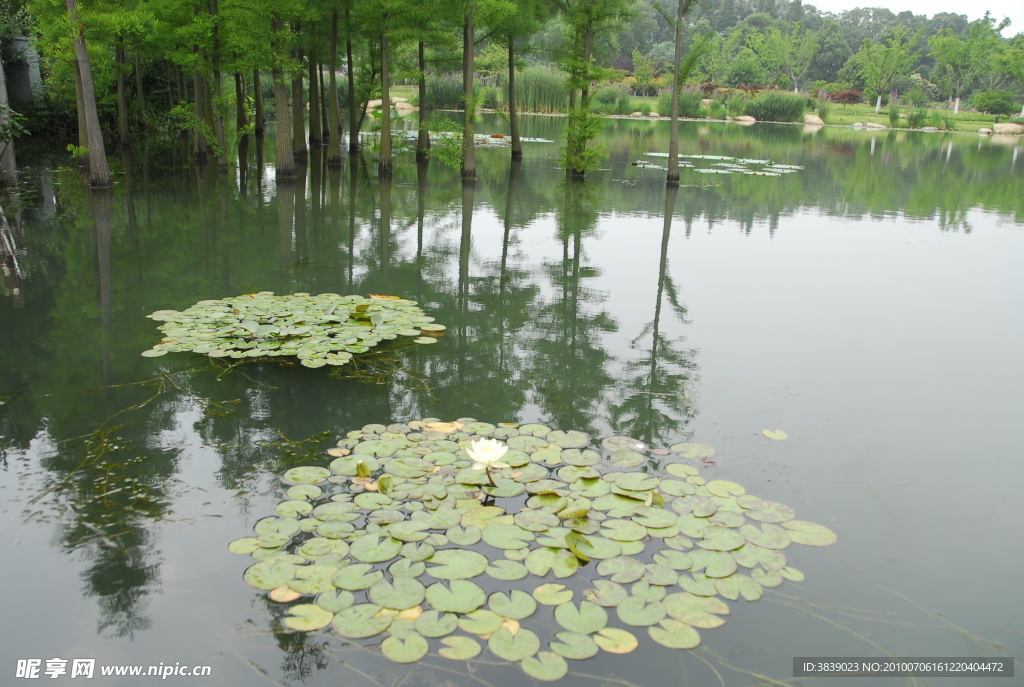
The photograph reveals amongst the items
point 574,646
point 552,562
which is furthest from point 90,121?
point 574,646

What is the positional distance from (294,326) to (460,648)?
14.0 ft

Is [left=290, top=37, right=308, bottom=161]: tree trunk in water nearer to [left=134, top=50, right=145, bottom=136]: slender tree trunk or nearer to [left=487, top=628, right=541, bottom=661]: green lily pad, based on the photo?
[left=134, top=50, right=145, bottom=136]: slender tree trunk

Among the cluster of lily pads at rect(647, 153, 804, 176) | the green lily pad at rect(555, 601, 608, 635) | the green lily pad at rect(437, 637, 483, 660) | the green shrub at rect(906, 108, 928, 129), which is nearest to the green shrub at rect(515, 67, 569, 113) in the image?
the cluster of lily pads at rect(647, 153, 804, 176)

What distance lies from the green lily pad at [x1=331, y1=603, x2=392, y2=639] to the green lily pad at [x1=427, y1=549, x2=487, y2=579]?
0.35 meters

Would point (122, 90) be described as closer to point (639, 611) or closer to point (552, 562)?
point (552, 562)

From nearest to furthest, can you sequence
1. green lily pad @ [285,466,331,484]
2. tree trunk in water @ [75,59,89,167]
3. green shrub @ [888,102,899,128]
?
green lily pad @ [285,466,331,484], tree trunk in water @ [75,59,89,167], green shrub @ [888,102,899,128]

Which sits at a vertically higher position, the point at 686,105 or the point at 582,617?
the point at 686,105

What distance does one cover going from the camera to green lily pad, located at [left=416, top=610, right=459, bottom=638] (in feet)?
9.77

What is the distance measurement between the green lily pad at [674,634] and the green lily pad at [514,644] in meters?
0.52

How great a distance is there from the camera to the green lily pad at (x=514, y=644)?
2889mm

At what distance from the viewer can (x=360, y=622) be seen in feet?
9.93

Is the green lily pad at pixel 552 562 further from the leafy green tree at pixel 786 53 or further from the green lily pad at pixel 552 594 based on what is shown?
the leafy green tree at pixel 786 53

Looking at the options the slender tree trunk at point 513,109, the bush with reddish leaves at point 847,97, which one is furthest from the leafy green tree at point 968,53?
the slender tree trunk at point 513,109

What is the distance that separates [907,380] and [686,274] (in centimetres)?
386
